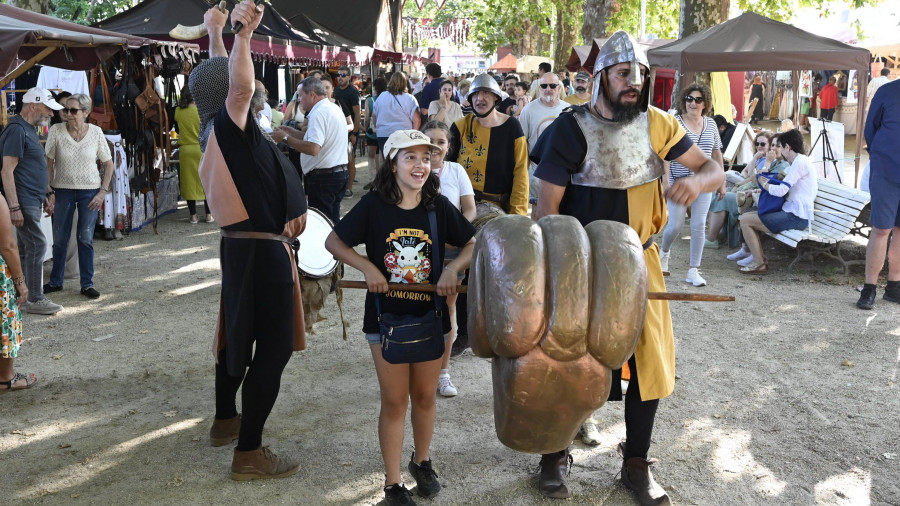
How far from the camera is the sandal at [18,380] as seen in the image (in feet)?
17.0

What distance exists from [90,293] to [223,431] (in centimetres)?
377

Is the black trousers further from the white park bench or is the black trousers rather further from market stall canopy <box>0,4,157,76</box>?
the white park bench

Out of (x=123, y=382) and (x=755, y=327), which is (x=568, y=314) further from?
(x=755, y=327)

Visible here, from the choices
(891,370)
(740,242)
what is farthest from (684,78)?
(891,370)

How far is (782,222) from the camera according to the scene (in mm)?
8453

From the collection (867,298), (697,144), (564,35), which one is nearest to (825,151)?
(697,144)

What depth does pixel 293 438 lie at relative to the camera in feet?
14.8

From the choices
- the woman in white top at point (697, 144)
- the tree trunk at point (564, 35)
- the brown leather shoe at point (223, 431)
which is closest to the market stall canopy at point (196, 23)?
the woman in white top at point (697, 144)

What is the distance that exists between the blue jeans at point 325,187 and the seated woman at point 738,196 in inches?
178

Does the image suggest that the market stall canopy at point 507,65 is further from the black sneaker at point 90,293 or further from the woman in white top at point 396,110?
the black sneaker at point 90,293

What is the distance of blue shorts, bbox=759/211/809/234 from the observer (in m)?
8.45

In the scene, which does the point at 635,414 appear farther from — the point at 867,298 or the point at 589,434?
the point at 867,298

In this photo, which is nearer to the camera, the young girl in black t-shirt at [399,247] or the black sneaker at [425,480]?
the young girl in black t-shirt at [399,247]

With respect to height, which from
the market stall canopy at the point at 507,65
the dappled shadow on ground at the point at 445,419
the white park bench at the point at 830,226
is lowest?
Answer: the dappled shadow on ground at the point at 445,419
